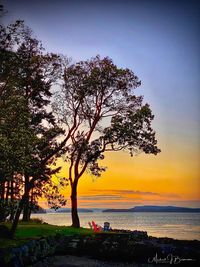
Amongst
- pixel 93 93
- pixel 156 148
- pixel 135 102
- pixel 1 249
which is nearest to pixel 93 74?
pixel 93 93

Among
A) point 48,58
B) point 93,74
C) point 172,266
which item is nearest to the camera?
point 172,266

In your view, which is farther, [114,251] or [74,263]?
[114,251]

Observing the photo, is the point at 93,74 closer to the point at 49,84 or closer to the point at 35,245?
the point at 49,84

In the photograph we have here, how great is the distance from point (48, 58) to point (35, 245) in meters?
18.3

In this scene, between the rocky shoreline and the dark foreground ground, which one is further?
the rocky shoreline

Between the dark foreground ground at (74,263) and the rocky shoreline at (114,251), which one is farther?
the rocky shoreline at (114,251)

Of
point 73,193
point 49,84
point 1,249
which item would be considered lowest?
point 1,249

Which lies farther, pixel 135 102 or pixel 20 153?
pixel 135 102

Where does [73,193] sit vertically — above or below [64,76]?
below

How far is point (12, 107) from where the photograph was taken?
25922 mm

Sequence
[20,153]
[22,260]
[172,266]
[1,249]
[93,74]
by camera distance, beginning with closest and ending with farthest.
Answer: [1,249]
[22,260]
[20,153]
[172,266]
[93,74]

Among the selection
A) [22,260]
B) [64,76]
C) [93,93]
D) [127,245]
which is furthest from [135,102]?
[22,260]

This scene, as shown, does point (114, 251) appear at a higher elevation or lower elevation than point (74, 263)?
higher

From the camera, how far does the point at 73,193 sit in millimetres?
43969
